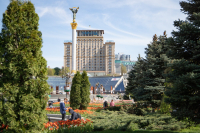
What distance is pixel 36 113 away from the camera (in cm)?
573

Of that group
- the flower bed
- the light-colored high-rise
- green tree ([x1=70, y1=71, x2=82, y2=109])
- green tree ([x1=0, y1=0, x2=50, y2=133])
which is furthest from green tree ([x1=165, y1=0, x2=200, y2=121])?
the light-colored high-rise

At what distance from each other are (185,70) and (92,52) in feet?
405

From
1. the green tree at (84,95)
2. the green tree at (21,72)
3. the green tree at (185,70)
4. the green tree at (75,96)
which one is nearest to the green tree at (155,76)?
the green tree at (84,95)

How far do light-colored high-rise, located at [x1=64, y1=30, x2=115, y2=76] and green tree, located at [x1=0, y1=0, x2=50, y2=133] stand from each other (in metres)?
120

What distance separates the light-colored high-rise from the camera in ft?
417

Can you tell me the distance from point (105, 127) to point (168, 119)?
2969mm

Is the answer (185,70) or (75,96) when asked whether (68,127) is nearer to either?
(185,70)

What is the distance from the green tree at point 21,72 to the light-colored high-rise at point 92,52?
394ft

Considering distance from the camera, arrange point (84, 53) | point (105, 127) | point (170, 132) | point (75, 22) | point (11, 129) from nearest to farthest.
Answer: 1. point (11, 129)
2. point (170, 132)
3. point (105, 127)
4. point (75, 22)
5. point (84, 53)

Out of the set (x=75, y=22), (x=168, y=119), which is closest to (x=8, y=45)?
(x=168, y=119)

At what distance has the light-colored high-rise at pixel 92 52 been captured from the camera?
127125 mm

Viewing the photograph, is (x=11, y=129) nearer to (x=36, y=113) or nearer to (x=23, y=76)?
(x=36, y=113)

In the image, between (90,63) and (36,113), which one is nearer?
(36,113)

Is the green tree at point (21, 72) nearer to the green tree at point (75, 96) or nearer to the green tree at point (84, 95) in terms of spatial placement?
the green tree at point (75, 96)
